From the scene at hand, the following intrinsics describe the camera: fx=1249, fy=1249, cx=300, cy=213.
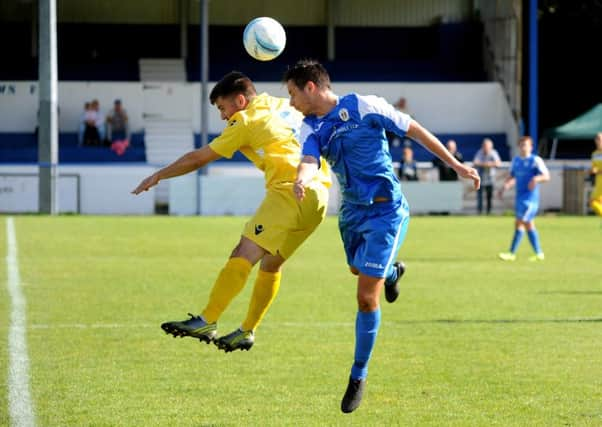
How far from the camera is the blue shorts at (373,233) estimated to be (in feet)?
25.8

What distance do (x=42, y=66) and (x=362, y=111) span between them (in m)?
25.9

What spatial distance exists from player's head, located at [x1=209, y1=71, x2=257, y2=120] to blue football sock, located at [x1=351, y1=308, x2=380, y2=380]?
176cm

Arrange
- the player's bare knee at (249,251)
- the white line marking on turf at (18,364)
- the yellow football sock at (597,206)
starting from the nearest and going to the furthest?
1. the white line marking on turf at (18,364)
2. the player's bare knee at (249,251)
3. the yellow football sock at (597,206)

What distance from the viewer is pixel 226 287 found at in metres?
8.31

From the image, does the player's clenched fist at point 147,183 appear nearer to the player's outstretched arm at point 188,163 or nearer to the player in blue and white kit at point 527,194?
the player's outstretched arm at point 188,163

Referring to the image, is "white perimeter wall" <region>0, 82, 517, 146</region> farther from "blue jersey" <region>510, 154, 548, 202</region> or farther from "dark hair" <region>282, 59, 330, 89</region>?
"dark hair" <region>282, 59, 330, 89</region>

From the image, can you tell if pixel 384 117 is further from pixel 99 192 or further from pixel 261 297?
pixel 99 192

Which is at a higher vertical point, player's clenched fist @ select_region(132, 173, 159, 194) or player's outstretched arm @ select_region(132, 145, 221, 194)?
player's outstretched arm @ select_region(132, 145, 221, 194)

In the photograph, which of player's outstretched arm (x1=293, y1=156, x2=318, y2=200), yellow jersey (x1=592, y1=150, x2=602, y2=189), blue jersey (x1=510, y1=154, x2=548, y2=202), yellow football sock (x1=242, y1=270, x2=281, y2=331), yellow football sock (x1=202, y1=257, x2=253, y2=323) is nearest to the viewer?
player's outstretched arm (x1=293, y1=156, x2=318, y2=200)

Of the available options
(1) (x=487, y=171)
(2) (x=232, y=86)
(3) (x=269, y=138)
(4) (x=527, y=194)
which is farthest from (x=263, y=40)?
(1) (x=487, y=171)

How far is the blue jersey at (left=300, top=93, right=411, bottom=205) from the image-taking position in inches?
309

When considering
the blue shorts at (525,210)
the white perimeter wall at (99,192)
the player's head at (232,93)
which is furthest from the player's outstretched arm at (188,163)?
the white perimeter wall at (99,192)

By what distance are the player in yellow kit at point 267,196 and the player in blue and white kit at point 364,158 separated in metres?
0.66

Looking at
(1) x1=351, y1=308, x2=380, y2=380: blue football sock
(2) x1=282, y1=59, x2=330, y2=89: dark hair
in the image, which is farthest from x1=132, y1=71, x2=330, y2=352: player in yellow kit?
(1) x1=351, y1=308, x2=380, y2=380: blue football sock
